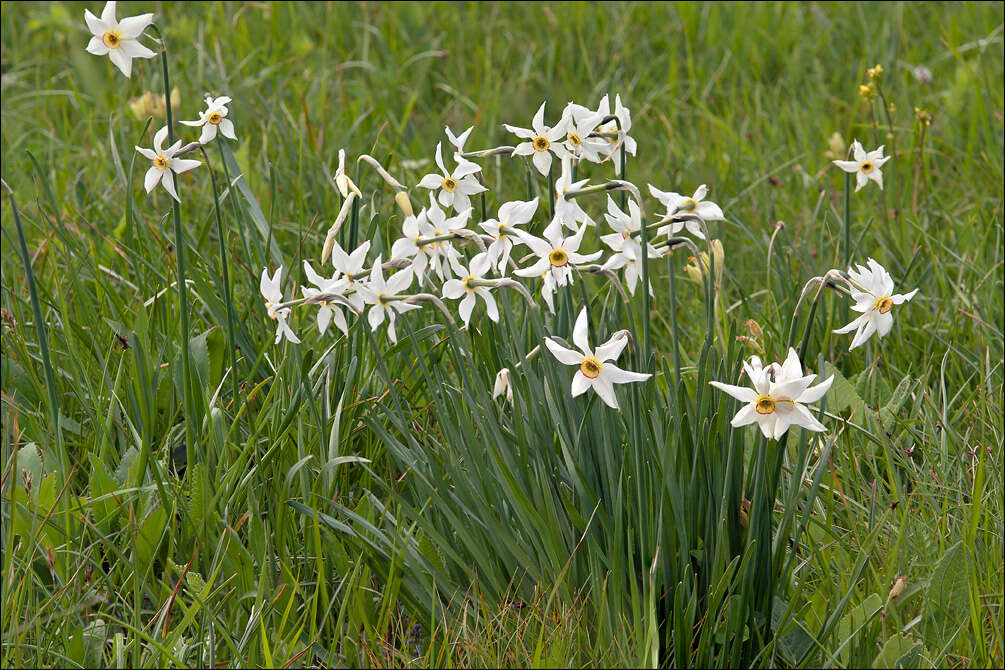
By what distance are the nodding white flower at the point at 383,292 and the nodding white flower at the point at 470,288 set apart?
61mm

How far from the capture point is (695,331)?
2598 millimetres

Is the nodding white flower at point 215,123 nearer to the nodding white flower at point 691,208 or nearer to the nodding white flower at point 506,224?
the nodding white flower at point 506,224

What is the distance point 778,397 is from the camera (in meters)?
1.28

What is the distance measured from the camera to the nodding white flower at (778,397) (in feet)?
4.12

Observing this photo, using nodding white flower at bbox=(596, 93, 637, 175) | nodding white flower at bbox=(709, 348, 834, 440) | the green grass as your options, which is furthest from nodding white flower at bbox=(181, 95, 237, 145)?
nodding white flower at bbox=(709, 348, 834, 440)

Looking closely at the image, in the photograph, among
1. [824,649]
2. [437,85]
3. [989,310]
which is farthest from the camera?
[437,85]

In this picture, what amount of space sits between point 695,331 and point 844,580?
1133 millimetres

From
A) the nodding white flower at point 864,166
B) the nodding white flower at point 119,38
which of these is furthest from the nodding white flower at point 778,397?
the nodding white flower at point 119,38

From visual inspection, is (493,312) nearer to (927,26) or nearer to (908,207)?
(908,207)

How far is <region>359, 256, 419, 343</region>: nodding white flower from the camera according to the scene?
1.45 m

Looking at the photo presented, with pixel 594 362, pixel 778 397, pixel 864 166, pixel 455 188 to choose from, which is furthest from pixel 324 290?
pixel 864 166

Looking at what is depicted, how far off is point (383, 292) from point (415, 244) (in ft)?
0.30

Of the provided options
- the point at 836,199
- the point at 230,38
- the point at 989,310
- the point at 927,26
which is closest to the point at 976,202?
the point at 836,199

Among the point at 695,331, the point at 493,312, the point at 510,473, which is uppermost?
the point at 493,312
